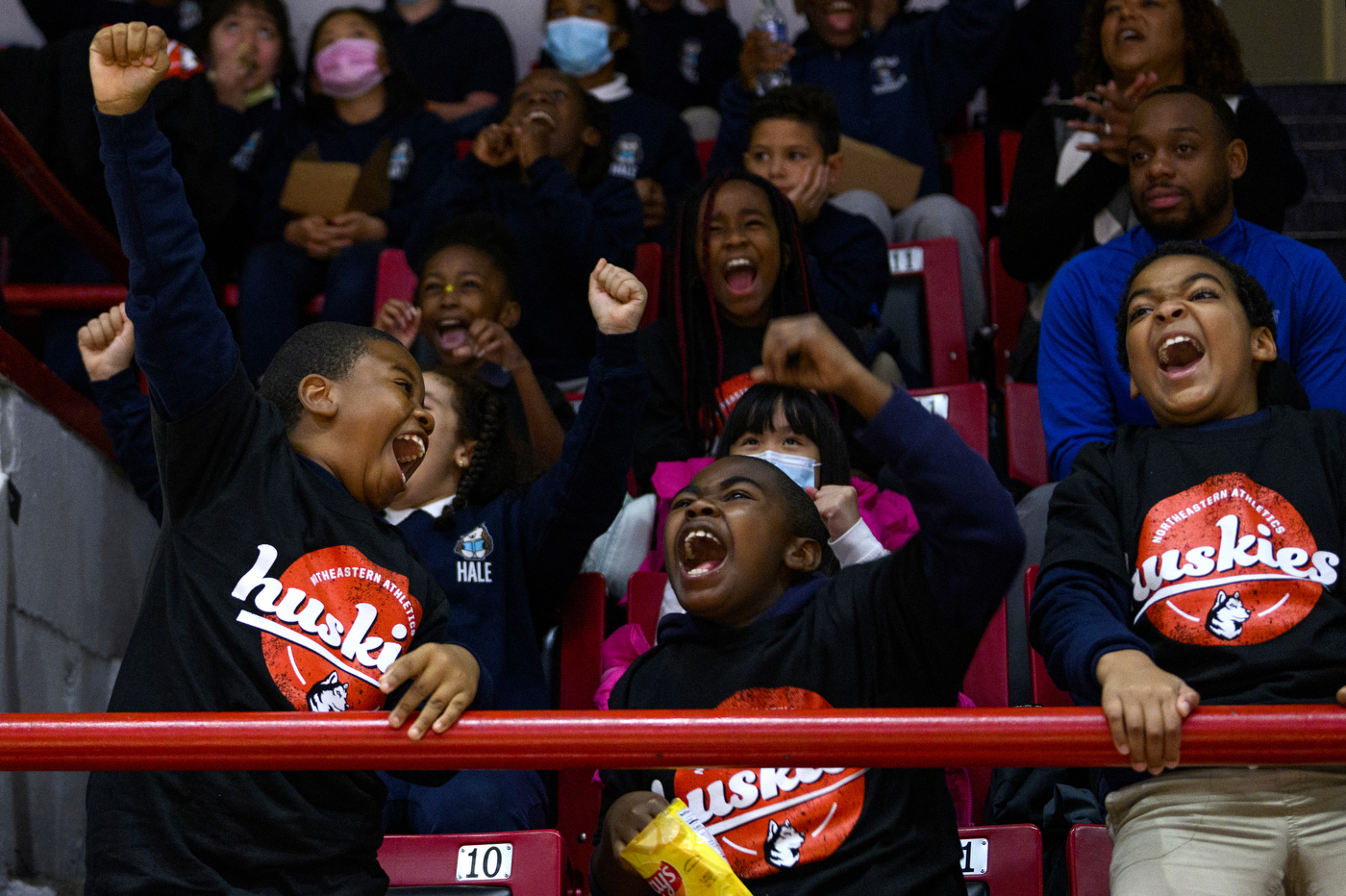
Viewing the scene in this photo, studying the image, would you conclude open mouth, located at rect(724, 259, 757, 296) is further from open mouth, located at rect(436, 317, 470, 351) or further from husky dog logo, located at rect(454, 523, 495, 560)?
husky dog logo, located at rect(454, 523, 495, 560)

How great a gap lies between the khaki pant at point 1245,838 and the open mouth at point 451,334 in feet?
7.20

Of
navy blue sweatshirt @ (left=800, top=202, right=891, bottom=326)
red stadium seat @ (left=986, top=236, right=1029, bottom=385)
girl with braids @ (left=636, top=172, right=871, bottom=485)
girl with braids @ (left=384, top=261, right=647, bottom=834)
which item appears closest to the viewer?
girl with braids @ (left=384, top=261, right=647, bottom=834)

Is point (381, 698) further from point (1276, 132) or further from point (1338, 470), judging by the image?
point (1276, 132)

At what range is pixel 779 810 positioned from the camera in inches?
80.9

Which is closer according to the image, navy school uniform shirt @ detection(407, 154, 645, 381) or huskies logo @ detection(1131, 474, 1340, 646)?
huskies logo @ detection(1131, 474, 1340, 646)

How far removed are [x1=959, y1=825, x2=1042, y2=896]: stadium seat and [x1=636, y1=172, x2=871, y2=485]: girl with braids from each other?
1322mm

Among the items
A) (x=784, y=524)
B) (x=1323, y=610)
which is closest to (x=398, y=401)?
(x=784, y=524)

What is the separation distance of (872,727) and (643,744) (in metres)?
0.27

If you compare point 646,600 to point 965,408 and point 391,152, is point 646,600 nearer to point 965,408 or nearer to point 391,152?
point 965,408

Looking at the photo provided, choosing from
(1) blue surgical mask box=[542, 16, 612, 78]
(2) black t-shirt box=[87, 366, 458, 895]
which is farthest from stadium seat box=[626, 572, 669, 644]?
(1) blue surgical mask box=[542, 16, 612, 78]

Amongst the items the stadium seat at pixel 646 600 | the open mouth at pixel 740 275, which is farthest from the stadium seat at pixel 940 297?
the stadium seat at pixel 646 600

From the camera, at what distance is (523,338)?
4.12m

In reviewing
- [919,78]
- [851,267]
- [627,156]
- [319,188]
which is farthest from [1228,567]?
[319,188]

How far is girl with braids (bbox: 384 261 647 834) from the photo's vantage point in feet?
8.29
